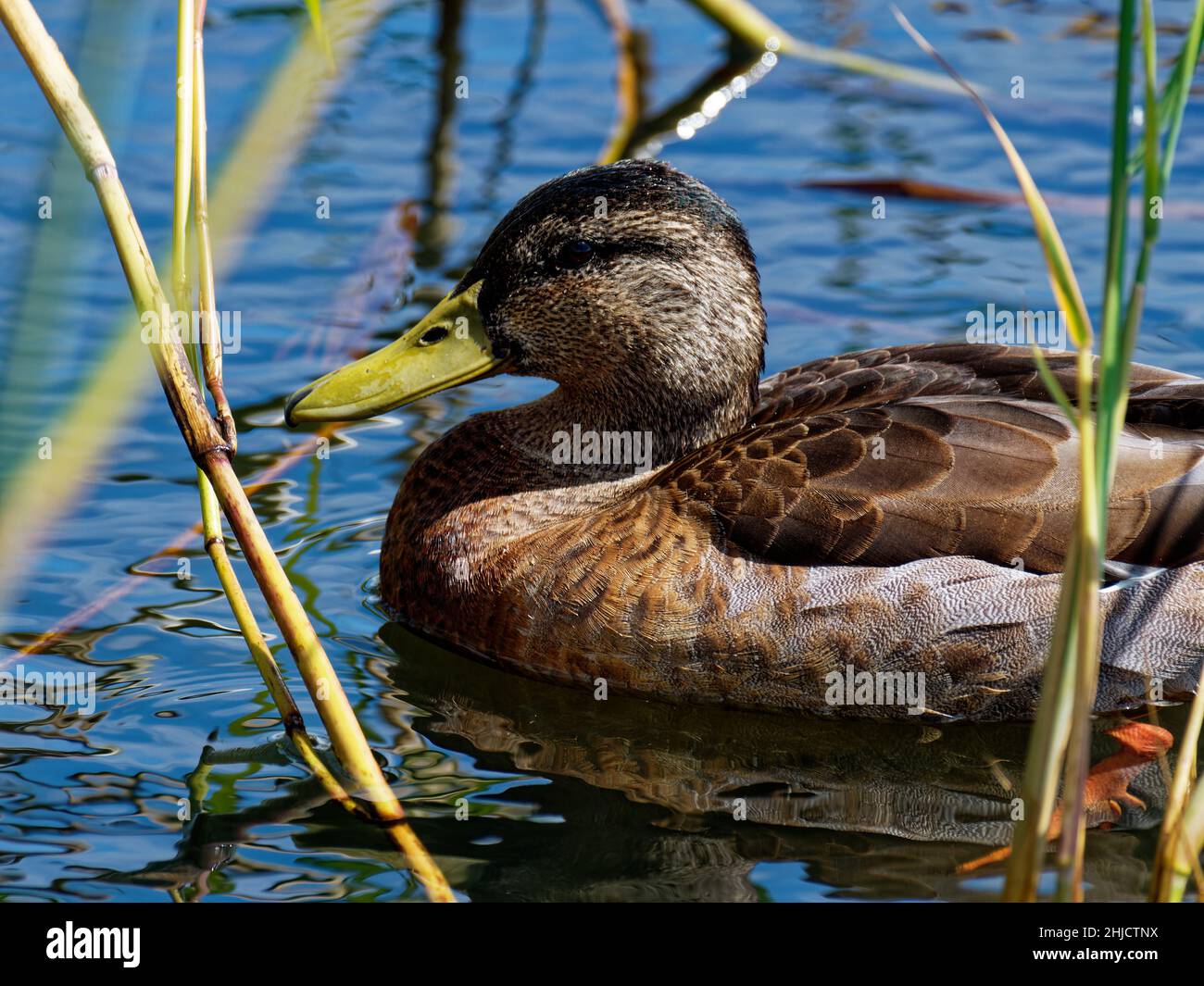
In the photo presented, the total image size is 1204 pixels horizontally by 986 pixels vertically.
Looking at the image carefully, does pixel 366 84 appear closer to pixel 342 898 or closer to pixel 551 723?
pixel 551 723

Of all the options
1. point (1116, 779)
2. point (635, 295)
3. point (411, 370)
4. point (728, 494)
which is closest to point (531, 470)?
point (411, 370)

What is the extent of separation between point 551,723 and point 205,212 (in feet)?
7.61

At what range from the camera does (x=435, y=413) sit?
7.80 meters

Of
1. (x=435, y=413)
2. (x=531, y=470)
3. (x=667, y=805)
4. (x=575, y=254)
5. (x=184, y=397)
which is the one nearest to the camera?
(x=184, y=397)

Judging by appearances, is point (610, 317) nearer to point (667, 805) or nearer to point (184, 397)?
point (667, 805)

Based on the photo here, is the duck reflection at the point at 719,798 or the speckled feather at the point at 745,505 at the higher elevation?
the speckled feather at the point at 745,505

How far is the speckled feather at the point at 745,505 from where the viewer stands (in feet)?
18.2

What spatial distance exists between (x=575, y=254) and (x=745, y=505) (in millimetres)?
1115

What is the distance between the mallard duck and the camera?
18.2 feet

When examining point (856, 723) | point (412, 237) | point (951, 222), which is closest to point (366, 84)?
point (412, 237)

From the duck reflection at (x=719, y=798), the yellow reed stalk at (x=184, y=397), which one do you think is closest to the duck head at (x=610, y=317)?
the duck reflection at (x=719, y=798)

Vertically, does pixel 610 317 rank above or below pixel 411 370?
above

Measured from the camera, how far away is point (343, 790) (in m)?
4.95

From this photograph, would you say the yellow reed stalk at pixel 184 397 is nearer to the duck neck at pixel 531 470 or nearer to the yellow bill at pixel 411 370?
the yellow bill at pixel 411 370
